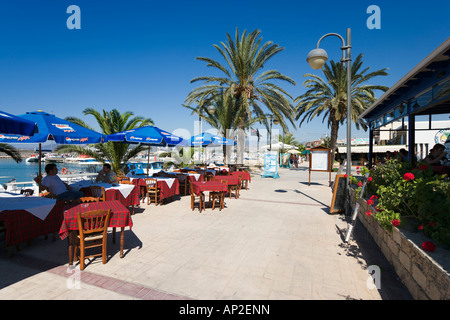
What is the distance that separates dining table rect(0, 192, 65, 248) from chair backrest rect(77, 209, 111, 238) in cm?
115

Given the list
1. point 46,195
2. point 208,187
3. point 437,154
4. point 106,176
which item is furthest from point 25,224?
point 437,154

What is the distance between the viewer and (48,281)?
3297 mm

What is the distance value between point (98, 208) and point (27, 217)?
1173 mm

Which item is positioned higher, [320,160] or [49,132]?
[49,132]

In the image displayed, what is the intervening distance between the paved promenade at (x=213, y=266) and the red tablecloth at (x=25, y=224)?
36 centimetres

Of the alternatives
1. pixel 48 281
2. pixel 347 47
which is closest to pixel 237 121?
pixel 347 47

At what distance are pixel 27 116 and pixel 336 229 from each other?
751 cm

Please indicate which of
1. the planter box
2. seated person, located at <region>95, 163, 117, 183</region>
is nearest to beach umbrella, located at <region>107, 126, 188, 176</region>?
seated person, located at <region>95, 163, 117, 183</region>

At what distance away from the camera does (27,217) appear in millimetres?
4062

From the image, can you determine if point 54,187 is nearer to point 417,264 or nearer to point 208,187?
point 208,187

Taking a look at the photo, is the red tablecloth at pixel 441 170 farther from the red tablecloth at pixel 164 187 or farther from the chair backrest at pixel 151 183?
the chair backrest at pixel 151 183

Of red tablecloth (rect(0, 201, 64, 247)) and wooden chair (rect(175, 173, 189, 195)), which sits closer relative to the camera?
red tablecloth (rect(0, 201, 64, 247))

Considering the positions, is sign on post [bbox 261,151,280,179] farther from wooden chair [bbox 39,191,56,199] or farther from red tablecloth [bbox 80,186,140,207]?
wooden chair [bbox 39,191,56,199]

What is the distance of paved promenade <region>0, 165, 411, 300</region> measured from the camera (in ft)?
10.1
